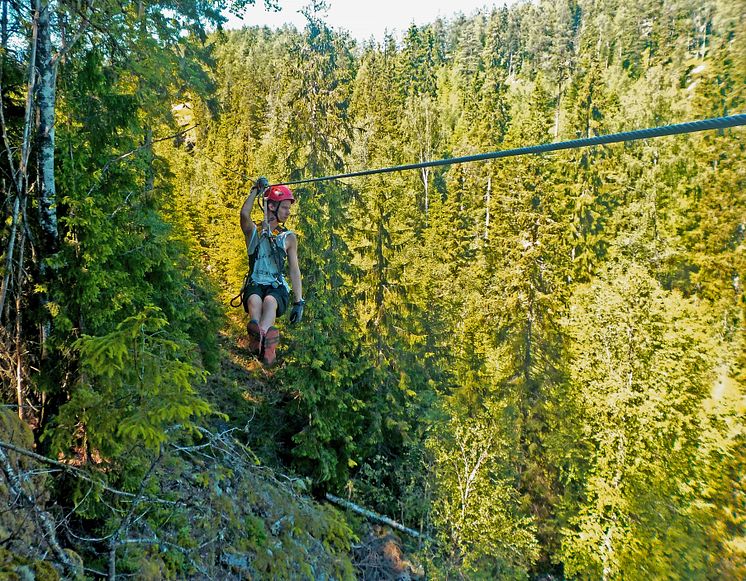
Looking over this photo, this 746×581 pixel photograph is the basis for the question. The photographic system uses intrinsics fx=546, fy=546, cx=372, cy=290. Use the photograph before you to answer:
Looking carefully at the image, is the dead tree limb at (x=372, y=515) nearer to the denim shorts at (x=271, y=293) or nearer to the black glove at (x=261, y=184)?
the denim shorts at (x=271, y=293)

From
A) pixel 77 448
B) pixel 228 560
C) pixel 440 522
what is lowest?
pixel 440 522

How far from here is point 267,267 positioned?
19.5ft

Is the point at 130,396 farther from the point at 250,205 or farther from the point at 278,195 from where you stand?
the point at 278,195

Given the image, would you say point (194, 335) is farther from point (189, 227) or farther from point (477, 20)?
point (477, 20)

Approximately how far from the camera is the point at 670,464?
15898 millimetres

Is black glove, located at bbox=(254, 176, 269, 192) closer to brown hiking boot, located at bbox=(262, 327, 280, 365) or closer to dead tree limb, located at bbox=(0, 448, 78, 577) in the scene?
brown hiking boot, located at bbox=(262, 327, 280, 365)

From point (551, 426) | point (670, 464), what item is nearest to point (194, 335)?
point (551, 426)

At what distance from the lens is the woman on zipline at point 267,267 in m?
5.61

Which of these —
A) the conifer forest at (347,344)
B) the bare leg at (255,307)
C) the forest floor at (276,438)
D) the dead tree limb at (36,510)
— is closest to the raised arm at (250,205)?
the bare leg at (255,307)

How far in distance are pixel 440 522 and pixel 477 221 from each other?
22335mm

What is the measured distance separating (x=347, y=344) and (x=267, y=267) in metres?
12.2

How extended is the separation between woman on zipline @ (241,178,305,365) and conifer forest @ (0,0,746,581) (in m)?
0.94

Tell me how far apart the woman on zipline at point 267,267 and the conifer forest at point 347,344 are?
942mm

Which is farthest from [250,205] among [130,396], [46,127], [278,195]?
[130,396]
